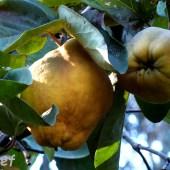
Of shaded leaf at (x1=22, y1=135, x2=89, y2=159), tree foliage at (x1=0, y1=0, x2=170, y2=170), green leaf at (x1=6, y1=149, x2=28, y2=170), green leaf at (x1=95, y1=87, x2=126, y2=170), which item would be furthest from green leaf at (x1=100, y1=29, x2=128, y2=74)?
green leaf at (x1=6, y1=149, x2=28, y2=170)

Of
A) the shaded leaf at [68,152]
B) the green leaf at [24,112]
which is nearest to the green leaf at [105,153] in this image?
the shaded leaf at [68,152]

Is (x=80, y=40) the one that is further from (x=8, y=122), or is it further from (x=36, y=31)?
(x=8, y=122)

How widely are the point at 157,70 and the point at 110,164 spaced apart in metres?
0.25

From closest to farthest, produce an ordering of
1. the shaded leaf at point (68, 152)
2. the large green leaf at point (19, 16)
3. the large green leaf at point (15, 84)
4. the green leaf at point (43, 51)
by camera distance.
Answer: the large green leaf at point (15, 84) → the large green leaf at point (19, 16) → the green leaf at point (43, 51) → the shaded leaf at point (68, 152)

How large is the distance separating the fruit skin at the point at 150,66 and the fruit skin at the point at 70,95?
43 millimetres

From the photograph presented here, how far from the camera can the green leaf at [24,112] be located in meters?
0.92

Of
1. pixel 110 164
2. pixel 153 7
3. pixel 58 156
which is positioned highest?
pixel 153 7

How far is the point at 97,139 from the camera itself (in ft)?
3.89

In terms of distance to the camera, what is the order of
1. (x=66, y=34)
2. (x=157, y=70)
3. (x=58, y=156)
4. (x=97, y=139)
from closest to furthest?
1. (x=157, y=70)
2. (x=66, y=34)
3. (x=97, y=139)
4. (x=58, y=156)

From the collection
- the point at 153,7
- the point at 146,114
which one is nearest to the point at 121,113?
the point at 146,114

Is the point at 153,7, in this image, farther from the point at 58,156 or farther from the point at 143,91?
the point at 58,156

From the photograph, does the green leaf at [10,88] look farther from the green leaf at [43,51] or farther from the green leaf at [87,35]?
the green leaf at [43,51]

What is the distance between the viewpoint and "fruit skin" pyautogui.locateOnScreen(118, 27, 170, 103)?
37.4 inches

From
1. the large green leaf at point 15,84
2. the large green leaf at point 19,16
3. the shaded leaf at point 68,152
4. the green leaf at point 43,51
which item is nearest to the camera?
the large green leaf at point 15,84
